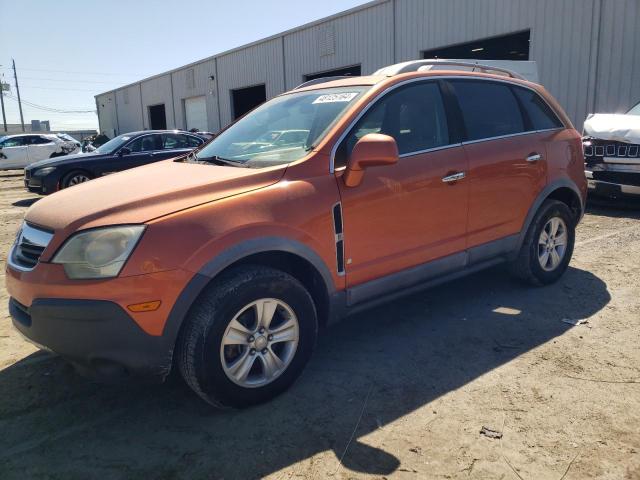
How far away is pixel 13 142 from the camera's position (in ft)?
62.3

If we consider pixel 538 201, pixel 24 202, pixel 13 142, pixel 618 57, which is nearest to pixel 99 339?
pixel 538 201

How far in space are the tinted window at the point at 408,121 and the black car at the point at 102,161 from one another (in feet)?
25.1

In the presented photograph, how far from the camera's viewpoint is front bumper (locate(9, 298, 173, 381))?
2375 millimetres

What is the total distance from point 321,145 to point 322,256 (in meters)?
0.68

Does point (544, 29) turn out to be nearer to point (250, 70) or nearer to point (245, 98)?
point (250, 70)

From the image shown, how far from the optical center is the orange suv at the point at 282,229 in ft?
7.99

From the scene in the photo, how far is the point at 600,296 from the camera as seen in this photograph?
14.4 feet

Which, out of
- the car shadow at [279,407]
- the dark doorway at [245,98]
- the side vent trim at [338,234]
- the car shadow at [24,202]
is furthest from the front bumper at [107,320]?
the dark doorway at [245,98]

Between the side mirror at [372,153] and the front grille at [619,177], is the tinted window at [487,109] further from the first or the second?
the front grille at [619,177]

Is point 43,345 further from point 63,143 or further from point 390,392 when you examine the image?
point 63,143

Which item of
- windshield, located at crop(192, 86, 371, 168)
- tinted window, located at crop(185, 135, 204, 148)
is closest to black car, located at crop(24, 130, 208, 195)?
tinted window, located at crop(185, 135, 204, 148)

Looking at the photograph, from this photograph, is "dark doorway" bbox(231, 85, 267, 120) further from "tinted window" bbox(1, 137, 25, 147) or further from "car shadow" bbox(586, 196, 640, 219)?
"car shadow" bbox(586, 196, 640, 219)

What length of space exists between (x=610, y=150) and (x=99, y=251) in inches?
303

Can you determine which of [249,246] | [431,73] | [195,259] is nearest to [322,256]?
[249,246]
